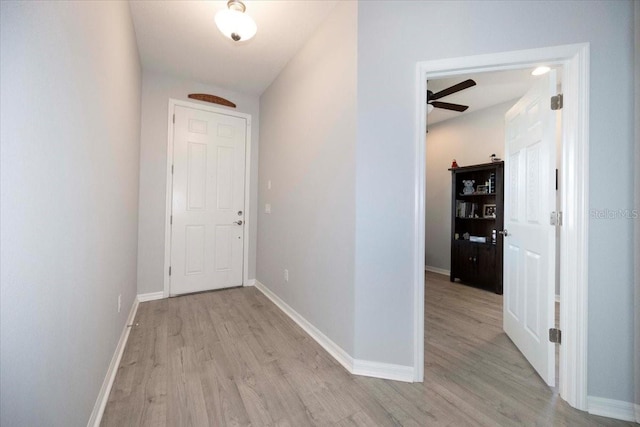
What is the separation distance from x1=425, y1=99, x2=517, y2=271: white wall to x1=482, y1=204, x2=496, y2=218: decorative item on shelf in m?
0.57

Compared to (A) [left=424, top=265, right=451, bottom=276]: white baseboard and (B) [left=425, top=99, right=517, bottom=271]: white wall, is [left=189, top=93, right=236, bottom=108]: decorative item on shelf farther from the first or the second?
(A) [left=424, top=265, right=451, bottom=276]: white baseboard

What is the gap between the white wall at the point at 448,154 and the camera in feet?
13.1

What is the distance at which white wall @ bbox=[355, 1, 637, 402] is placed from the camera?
140 cm

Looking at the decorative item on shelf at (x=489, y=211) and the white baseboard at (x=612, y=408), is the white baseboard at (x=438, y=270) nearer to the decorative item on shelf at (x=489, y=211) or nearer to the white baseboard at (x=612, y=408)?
the decorative item on shelf at (x=489, y=211)

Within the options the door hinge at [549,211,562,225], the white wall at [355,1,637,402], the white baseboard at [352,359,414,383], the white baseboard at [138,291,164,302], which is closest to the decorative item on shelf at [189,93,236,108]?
the white wall at [355,1,637,402]

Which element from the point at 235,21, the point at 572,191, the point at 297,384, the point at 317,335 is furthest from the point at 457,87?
the point at 297,384

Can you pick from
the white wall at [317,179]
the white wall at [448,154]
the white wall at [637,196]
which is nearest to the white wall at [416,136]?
the white wall at [637,196]

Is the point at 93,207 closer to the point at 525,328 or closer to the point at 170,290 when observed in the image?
the point at 170,290

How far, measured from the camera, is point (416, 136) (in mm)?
1622

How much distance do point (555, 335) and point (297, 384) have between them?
1633mm

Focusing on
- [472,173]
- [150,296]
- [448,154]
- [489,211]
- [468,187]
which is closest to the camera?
[150,296]

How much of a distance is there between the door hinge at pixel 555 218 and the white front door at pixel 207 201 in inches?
126

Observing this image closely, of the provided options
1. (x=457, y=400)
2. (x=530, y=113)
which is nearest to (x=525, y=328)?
(x=457, y=400)

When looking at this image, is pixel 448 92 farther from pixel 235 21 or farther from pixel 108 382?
pixel 108 382
